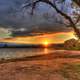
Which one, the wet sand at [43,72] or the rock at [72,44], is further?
the rock at [72,44]

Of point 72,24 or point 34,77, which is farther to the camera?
point 72,24

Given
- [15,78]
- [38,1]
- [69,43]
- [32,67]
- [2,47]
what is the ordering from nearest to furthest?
[15,78], [32,67], [38,1], [69,43], [2,47]

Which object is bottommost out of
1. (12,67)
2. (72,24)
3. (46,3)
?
(12,67)

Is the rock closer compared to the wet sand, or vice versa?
the wet sand

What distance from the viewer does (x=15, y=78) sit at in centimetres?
1614

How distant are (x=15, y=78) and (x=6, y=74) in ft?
3.72

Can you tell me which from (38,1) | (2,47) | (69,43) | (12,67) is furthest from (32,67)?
A: (2,47)

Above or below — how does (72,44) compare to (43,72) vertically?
below

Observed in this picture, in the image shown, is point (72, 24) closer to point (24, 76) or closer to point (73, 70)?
point (73, 70)

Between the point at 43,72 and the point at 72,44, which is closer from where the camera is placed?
the point at 43,72

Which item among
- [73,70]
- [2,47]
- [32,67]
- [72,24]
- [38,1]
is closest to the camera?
[73,70]

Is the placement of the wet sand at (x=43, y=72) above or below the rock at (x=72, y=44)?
above

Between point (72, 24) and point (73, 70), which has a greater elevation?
point (72, 24)

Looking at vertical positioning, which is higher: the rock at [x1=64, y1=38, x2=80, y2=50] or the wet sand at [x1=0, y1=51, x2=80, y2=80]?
the wet sand at [x1=0, y1=51, x2=80, y2=80]
